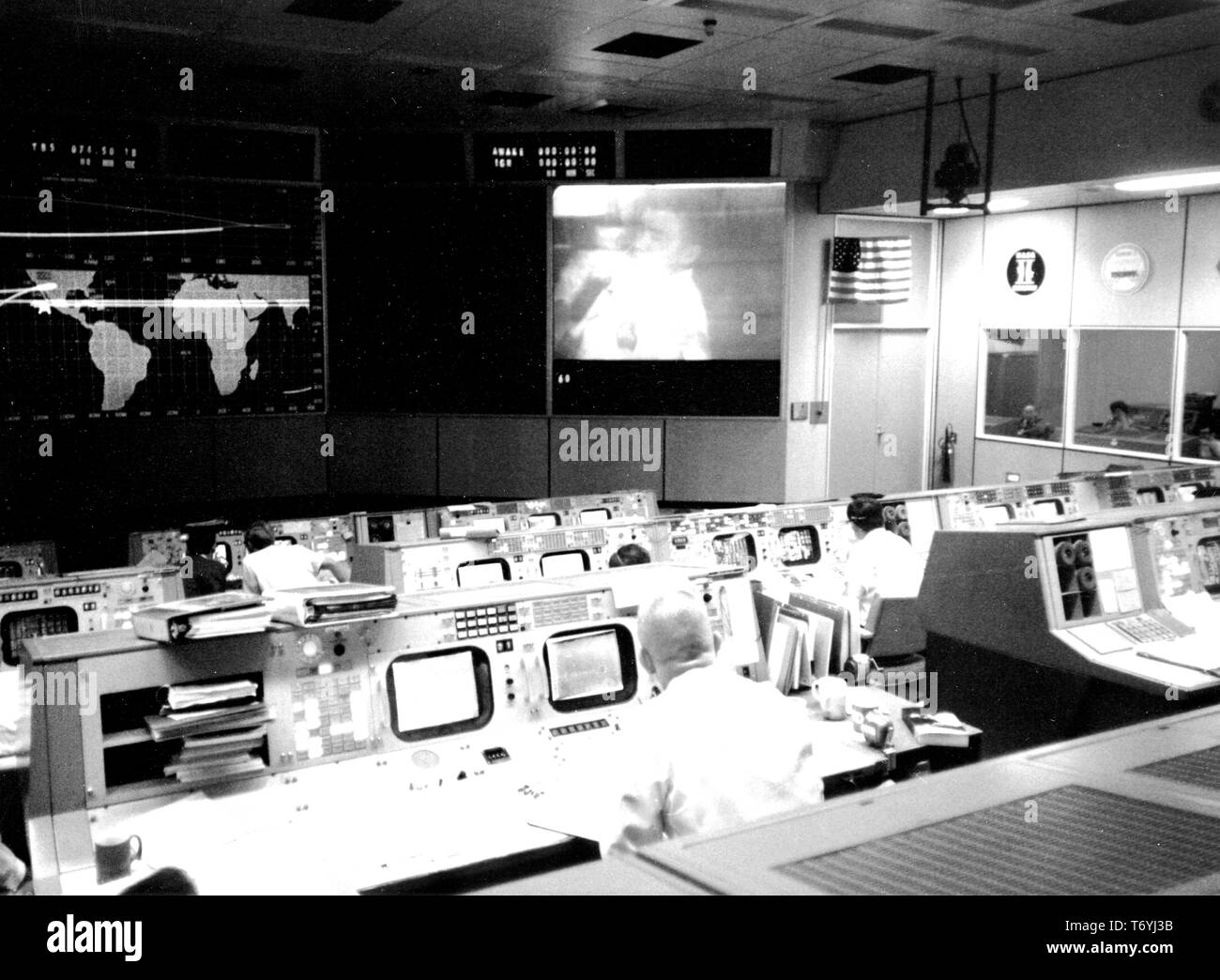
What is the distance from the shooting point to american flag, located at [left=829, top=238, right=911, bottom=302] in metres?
9.20


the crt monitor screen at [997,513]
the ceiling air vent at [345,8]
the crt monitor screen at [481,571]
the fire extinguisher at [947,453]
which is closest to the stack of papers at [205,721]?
the crt monitor screen at [481,571]

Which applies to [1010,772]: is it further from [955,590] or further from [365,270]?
[365,270]

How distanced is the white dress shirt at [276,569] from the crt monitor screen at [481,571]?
28.4 inches

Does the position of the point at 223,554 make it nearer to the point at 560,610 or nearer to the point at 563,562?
the point at 563,562

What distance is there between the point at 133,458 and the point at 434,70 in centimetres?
343

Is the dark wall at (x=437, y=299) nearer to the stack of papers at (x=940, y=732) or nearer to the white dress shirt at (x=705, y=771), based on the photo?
the stack of papers at (x=940, y=732)

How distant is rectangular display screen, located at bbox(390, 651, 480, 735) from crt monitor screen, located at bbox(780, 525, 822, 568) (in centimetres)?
288

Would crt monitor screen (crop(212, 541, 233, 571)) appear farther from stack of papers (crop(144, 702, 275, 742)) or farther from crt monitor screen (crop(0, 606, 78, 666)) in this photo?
stack of papers (crop(144, 702, 275, 742))

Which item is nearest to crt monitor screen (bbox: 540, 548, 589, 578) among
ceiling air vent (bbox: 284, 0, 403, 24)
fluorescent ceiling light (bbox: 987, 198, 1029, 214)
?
ceiling air vent (bbox: 284, 0, 403, 24)

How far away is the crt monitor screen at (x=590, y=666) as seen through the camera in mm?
3090

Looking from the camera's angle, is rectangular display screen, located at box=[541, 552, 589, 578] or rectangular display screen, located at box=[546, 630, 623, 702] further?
rectangular display screen, located at box=[541, 552, 589, 578]
